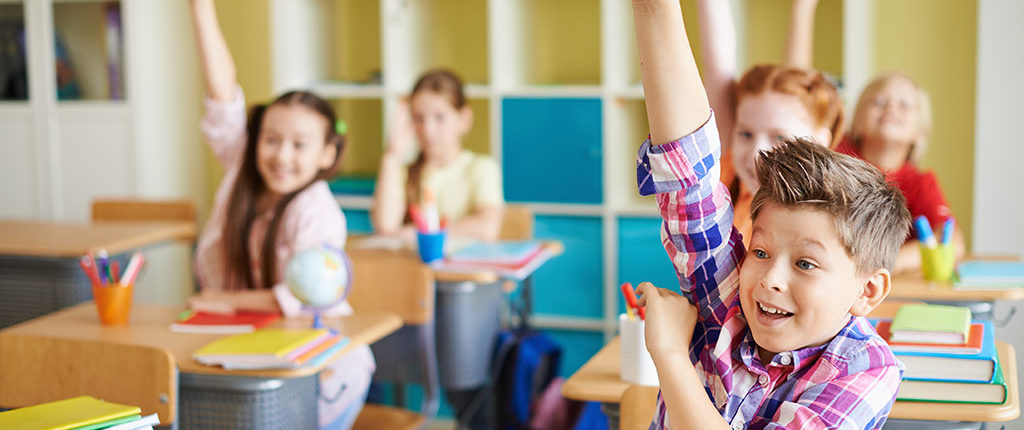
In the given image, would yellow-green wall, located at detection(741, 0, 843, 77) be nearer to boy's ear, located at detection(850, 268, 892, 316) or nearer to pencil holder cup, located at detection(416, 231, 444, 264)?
pencil holder cup, located at detection(416, 231, 444, 264)

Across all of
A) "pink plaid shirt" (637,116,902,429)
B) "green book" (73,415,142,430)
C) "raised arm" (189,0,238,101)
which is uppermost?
"raised arm" (189,0,238,101)

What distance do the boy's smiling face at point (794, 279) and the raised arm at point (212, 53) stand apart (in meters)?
1.86

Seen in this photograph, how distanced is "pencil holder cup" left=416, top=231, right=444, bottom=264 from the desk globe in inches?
29.4

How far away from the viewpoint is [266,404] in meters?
1.92

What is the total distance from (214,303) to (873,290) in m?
1.68

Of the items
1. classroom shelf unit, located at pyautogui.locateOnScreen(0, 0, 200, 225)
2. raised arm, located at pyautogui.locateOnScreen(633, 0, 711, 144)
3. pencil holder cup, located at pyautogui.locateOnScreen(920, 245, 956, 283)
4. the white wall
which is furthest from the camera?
classroom shelf unit, located at pyautogui.locateOnScreen(0, 0, 200, 225)

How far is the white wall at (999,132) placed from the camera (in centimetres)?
337

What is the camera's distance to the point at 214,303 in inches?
96.0

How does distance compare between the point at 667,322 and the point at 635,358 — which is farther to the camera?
the point at 635,358

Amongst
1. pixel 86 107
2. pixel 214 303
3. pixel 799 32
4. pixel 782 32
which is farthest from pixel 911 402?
pixel 86 107

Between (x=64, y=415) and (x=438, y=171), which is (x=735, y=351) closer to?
(x=64, y=415)

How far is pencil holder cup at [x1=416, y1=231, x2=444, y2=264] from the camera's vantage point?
9.79 feet

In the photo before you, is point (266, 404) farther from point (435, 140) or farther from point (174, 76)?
point (174, 76)

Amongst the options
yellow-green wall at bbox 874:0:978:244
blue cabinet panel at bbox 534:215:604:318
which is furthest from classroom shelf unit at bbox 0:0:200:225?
yellow-green wall at bbox 874:0:978:244
